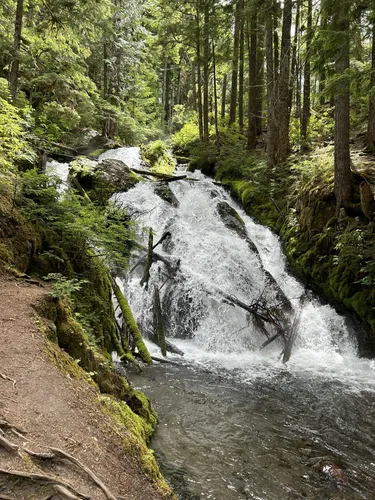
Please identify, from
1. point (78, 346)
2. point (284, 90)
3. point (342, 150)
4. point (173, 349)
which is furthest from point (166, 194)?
point (78, 346)

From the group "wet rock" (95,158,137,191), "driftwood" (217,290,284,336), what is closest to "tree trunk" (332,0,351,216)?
"driftwood" (217,290,284,336)

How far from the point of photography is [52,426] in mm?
2803

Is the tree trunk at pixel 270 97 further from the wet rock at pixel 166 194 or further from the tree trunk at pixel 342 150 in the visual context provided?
the tree trunk at pixel 342 150

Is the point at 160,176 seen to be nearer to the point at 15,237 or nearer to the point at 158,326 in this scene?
the point at 158,326

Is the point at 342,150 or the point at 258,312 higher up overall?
the point at 342,150

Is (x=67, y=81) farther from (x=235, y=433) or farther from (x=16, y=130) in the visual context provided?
(x=235, y=433)

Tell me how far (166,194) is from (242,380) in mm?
8761

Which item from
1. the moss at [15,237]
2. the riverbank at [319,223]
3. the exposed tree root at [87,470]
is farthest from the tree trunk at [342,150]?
the exposed tree root at [87,470]

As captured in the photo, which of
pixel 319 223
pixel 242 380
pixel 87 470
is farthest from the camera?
pixel 319 223

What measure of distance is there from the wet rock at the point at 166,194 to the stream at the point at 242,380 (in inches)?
10.8

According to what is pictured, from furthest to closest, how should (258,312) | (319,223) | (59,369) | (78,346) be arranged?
(319,223) < (258,312) < (78,346) < (59,369)

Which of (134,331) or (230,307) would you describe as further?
(230,307)

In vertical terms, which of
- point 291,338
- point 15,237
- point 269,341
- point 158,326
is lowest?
point 269,341

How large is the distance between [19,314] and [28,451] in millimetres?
2268
